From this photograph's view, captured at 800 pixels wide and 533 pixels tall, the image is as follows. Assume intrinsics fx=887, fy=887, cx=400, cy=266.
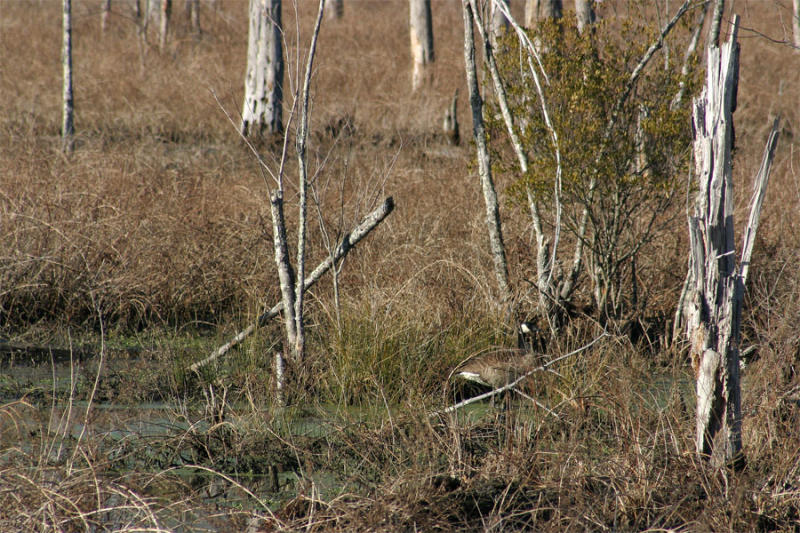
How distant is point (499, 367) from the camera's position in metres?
4.61

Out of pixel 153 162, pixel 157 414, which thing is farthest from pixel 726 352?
pixel 153 162

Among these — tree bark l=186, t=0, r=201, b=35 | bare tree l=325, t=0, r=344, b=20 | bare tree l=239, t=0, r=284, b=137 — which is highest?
bare tree l=325, t=0, r=344, b=20

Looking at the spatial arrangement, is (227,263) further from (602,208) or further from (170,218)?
(602,208)

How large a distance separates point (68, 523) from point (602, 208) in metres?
3.45

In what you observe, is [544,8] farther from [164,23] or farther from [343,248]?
[164,23]

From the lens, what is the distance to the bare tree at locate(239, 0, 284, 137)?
11477mm

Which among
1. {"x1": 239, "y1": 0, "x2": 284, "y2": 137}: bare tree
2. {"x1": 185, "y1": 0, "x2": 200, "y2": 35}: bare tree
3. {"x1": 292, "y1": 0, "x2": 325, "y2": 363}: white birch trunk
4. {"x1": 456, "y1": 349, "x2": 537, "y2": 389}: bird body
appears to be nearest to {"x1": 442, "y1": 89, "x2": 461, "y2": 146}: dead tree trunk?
{"x1": 239, "y1": 0, "x2": 284, "y2": 137}: bare tree

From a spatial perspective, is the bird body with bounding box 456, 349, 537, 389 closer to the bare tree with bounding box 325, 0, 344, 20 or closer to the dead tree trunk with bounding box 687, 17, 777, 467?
the dead tree trunk with bounding box 687, 17, 777, 467

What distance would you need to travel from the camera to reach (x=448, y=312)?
5363 mm

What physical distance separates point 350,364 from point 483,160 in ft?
4.85

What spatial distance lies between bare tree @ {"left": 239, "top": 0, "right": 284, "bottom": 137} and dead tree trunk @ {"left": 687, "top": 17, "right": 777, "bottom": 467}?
8540 mm

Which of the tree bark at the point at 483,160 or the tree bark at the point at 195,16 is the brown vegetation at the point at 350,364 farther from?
the tree bark at the point at 195,16

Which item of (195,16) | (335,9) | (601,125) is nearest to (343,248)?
(601,125)

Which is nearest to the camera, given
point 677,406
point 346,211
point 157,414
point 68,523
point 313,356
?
point 68,523
